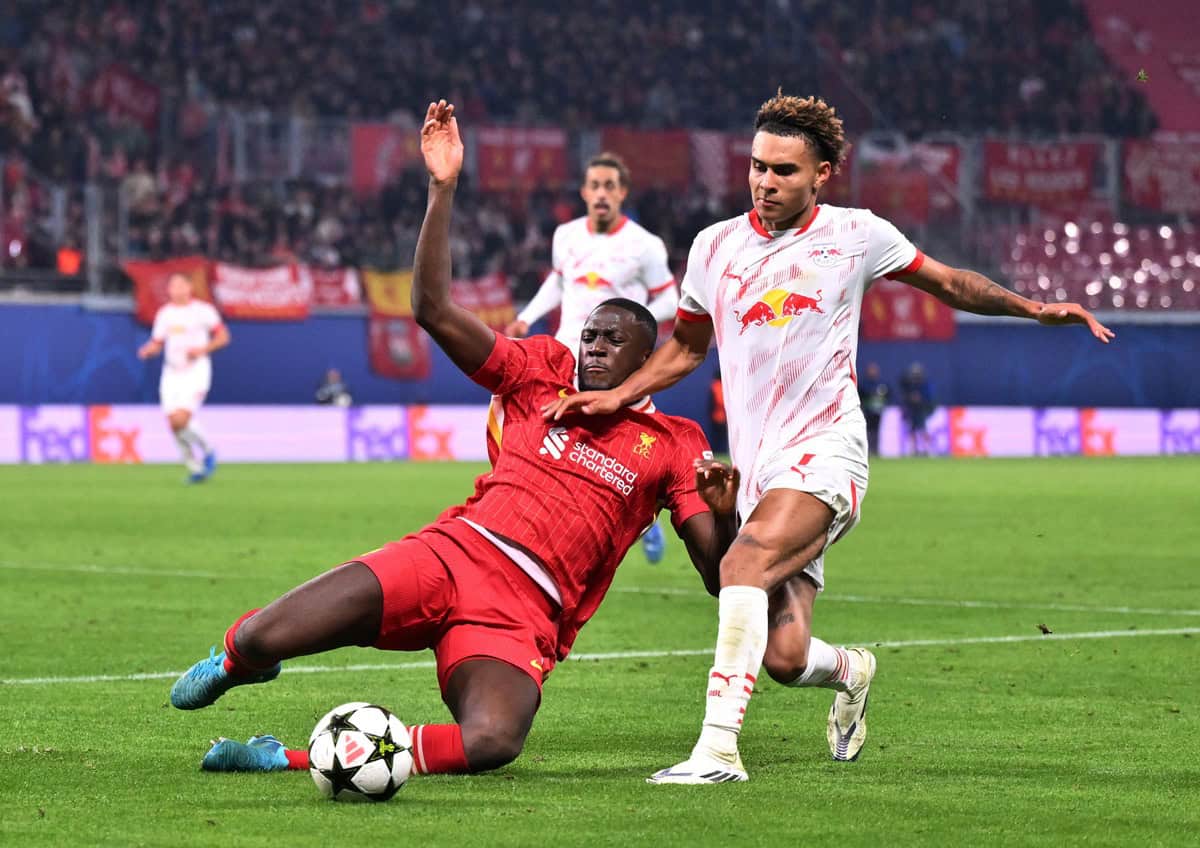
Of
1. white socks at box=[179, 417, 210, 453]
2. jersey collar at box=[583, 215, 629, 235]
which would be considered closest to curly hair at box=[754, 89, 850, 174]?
jersey collar at box=[583, 215, 629, 235]

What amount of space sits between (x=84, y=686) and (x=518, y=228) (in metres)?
29.0

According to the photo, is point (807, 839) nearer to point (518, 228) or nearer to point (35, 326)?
point (35, 326)

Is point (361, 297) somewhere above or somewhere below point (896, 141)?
below

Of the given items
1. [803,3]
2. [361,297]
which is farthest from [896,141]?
[361,297]

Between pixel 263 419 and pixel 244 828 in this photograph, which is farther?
pixel 263 419

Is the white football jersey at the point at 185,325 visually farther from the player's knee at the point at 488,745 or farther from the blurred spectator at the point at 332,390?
the player's knee at the point at 488,745

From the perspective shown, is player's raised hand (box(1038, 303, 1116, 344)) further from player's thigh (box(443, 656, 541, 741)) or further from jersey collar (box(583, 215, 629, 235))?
jersey collar (box(583, 215, 629, 235))

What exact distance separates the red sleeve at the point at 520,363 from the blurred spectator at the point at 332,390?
90.7ft

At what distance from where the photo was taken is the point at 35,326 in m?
31.3

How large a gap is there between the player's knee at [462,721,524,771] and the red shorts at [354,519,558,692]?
0.87 feet

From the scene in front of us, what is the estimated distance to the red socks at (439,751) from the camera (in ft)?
18.3

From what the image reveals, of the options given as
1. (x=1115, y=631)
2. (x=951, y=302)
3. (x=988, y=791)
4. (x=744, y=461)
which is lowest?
(x=1115, y=631)

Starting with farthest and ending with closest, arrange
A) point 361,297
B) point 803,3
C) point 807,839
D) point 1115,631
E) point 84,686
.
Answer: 1. point 803,3
2. point 361,297
3. point 1115,631
4. point 84,686
5. point 807,839

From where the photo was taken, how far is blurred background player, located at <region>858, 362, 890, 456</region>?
116 feet
